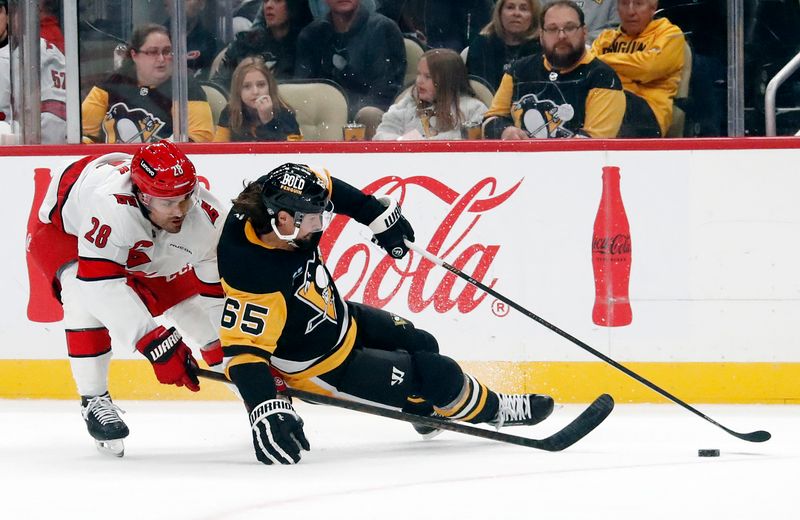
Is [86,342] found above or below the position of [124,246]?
below

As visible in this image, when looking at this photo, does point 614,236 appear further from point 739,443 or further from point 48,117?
point 48,117

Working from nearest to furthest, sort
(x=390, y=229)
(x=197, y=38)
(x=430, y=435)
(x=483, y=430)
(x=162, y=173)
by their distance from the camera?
(x=162, y=173) → (x=483, y=430) → (x=390, y=229) → (x=430, y=435) → (x=197, y=38)

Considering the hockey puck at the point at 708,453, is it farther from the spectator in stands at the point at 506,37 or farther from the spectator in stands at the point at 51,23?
the spectator in stands at the point at 51,23

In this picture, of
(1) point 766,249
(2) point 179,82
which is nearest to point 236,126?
(2) point 179,82

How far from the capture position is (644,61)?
188 inches

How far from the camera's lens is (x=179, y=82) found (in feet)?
16.3

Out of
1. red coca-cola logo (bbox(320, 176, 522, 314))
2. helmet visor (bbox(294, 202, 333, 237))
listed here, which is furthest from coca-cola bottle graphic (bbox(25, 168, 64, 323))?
helmet visor (bbox(294, 202, 333, 237))

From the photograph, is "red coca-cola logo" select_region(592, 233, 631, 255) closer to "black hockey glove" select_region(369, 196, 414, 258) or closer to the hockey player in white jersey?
"black hockey glove" select_region(369, 196, 414, 258)

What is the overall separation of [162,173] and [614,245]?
199cm

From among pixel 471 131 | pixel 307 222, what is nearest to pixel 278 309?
pixel 307 222

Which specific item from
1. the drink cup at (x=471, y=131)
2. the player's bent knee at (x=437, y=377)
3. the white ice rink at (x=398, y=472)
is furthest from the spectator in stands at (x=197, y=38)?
the player's bent knee at (x=437, y=377)

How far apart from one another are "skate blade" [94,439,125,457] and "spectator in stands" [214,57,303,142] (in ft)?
5.22

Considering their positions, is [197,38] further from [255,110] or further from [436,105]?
[436,105]

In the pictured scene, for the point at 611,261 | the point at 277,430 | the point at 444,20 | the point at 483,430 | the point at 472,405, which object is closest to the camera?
the point at 277,430
